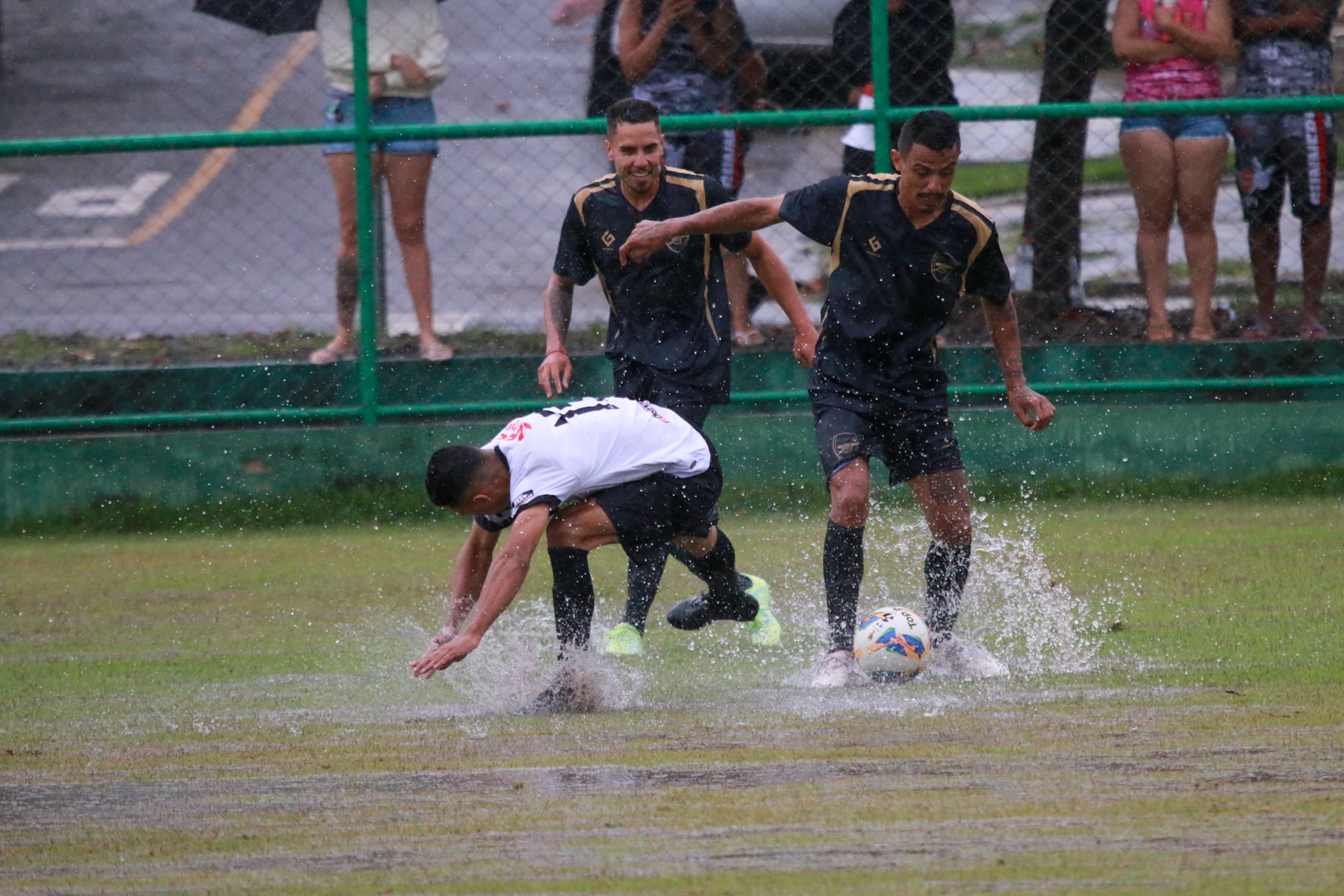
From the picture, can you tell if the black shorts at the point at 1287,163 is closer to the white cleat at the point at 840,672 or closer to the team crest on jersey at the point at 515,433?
the white cleat at the point at 840,672

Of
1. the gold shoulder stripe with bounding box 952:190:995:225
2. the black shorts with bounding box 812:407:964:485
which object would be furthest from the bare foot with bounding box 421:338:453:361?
the gold shoulder stripe with bounding box 952:190:995:225

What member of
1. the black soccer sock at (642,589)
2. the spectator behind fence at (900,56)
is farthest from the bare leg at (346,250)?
the black soccer sock at (642,589)

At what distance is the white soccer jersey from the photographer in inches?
227

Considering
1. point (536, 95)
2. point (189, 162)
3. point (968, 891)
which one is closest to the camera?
point (968, 891)

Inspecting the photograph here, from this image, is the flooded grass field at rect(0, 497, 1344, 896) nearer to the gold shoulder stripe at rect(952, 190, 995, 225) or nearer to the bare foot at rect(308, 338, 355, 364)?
the gold shoulder stripe at rect(952, 190, 995, 225)

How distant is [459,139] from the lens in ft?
32.1

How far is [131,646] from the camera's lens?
7.14 meters

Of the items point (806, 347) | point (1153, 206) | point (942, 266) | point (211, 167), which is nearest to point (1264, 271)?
point (1153, 206)

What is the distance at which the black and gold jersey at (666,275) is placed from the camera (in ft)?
23.5

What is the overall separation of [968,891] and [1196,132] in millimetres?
7142

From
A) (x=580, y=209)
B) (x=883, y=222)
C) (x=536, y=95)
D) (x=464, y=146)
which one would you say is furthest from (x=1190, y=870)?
(x=536, y=95)

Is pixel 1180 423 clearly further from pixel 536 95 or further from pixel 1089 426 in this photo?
pixel 536 95

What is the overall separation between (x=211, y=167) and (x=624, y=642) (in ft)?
26.7

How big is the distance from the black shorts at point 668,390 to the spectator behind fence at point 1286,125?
14.2 ft
